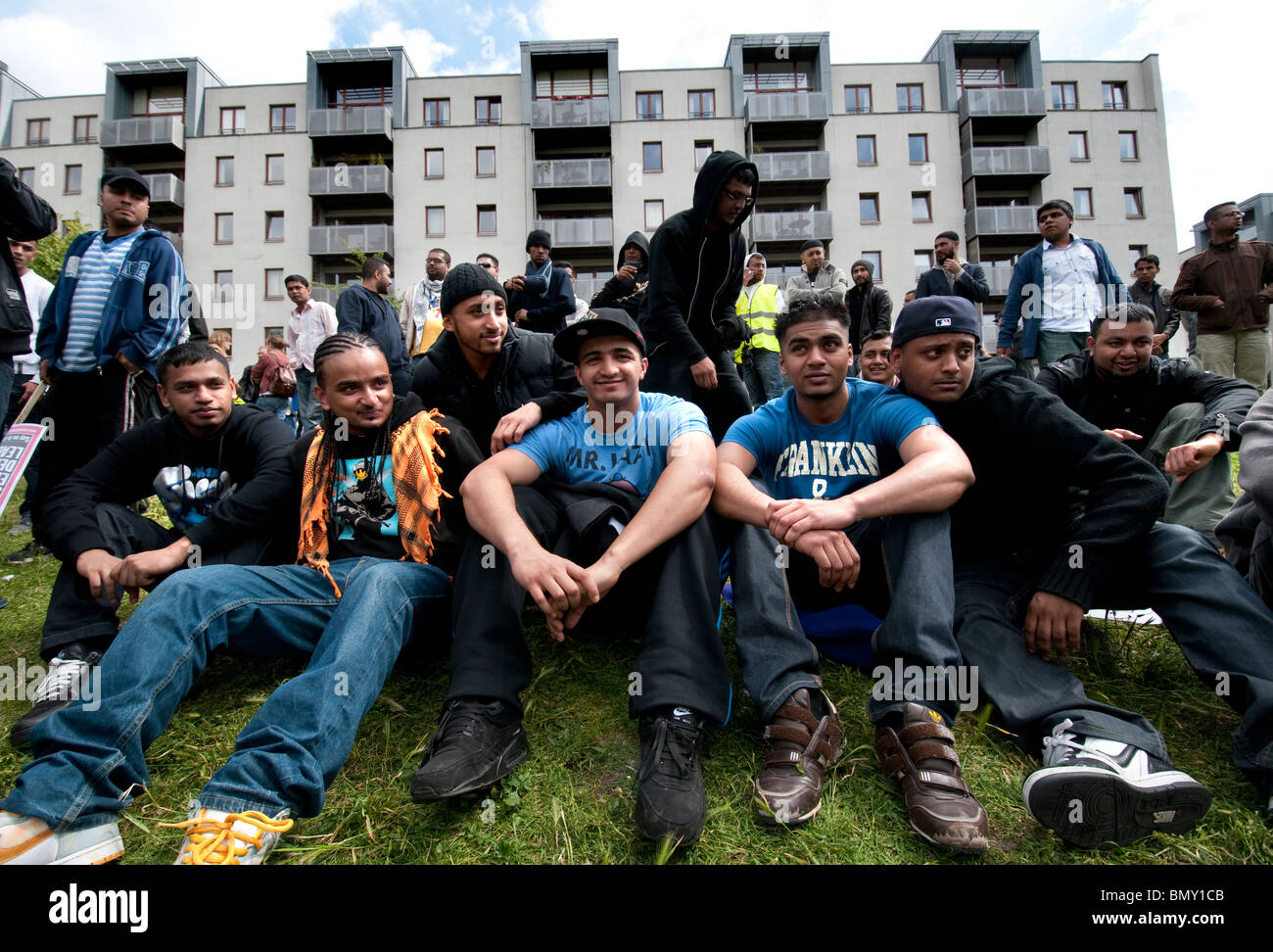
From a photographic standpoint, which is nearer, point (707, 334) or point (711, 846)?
point (711, 846)

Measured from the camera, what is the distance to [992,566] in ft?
9.65

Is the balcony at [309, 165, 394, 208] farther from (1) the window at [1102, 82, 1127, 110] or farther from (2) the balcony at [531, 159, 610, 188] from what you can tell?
(1) the window at [1102, 82, 1127, 110]

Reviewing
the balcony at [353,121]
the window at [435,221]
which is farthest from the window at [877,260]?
the balcony at [353,121]

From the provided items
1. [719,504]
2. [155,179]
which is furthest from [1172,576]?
[155,179]

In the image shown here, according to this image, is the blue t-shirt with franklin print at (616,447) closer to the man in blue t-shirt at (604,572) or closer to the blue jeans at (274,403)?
the man in blue t-shirt at (604,572)

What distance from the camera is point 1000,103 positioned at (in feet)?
111

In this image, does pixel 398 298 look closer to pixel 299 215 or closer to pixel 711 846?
pixel 299 215

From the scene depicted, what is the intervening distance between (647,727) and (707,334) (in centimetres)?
347

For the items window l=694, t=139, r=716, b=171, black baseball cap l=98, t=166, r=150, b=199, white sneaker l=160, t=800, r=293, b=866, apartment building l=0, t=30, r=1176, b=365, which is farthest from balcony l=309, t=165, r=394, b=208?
white sneaker l=160, t=800, r=293, b=866

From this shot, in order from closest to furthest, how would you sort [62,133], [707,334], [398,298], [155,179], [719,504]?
[719,504] → [707,334] → [398,298] → [155,179] → [62,133]

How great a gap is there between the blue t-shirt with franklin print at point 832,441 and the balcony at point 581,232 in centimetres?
3218

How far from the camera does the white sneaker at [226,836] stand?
1.91m

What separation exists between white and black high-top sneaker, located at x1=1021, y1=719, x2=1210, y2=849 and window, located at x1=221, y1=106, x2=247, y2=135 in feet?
146

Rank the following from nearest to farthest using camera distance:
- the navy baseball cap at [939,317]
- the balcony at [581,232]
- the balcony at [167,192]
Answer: the navy baseball cap at [939,317] → the balcony at [581,232] → the balcony at [167,192]
